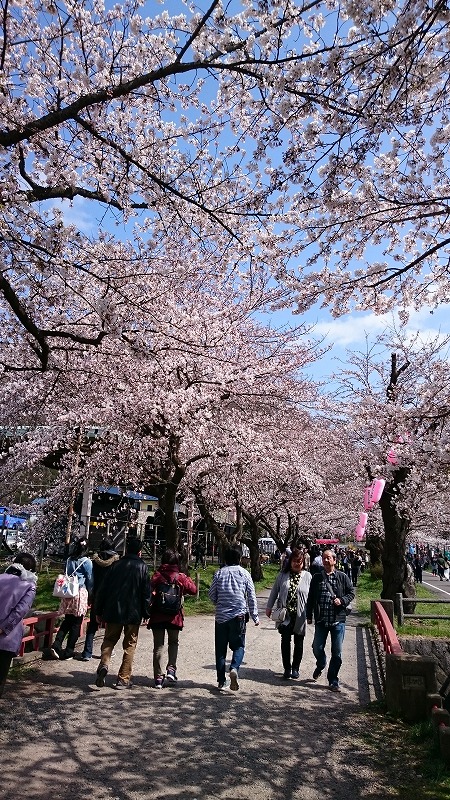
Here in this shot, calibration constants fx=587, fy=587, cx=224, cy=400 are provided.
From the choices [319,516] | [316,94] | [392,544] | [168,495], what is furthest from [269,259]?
[319,516]

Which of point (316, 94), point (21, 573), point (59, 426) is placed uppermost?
point (316, 94)

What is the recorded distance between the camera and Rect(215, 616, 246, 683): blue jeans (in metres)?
6.91

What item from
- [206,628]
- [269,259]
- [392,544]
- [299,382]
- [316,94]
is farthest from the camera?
[299,382]

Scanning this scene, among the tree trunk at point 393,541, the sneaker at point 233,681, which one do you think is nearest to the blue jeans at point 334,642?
the sneaker at point 233,681

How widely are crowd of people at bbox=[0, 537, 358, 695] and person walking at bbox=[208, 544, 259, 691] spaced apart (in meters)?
0.01

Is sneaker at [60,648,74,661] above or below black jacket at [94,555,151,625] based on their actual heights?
below

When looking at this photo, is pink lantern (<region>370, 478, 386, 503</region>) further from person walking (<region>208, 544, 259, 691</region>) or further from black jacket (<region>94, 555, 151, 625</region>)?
black jacket (<region>94, 555, 151, 625</region>)

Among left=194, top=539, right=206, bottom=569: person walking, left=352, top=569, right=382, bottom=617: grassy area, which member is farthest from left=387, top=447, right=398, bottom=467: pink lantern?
left=194, top=539, right=206, bottom=569: person walking

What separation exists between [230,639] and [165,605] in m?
0.88

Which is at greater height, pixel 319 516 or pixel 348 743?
pixel 319 516

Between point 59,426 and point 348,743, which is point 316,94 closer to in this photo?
point 348,743

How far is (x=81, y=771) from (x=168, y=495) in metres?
8.55

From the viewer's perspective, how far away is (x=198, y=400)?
474 inches

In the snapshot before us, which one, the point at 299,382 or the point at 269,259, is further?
the point at 299,382
